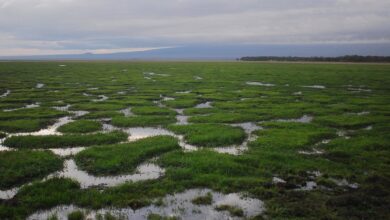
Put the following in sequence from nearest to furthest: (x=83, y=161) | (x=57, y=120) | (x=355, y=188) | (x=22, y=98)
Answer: (x=355, y=188), (x=83, y=161), (x=57, y=120), (x=22, y=98)

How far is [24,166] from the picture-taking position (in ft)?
44.7

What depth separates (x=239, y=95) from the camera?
37.5 meters

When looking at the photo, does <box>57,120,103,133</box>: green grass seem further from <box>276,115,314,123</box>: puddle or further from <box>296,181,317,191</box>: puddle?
<box>296,181,317,191</box>: puddle

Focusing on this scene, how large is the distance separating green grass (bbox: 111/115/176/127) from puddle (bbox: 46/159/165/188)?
8002 mm

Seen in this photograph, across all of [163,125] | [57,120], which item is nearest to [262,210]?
[163,125]

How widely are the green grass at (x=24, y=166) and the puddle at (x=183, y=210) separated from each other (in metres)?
3.03

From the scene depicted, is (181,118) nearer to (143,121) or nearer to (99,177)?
(143,121)

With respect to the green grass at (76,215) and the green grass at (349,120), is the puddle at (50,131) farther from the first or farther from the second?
the green grass at (349,120)

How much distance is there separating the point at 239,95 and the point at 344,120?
51.1 feet

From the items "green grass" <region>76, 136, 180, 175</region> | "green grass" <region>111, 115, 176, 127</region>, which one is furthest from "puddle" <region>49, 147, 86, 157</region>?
"green grass" <region>111, 115, 176, 127</region>

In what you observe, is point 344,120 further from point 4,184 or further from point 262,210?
point 4,184

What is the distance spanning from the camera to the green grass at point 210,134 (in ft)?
57.9

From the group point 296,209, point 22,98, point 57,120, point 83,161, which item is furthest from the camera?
point 22,98

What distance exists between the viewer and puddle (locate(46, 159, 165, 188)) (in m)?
12.3
